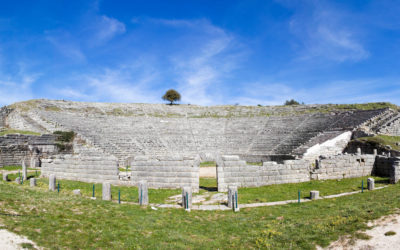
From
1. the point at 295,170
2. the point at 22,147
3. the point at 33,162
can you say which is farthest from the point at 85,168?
the point at 295,170

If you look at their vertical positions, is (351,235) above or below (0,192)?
below

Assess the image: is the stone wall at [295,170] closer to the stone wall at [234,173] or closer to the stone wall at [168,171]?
the stone wall at [234,173]

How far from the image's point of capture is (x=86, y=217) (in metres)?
9.21

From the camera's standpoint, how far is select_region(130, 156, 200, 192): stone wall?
15887 mm

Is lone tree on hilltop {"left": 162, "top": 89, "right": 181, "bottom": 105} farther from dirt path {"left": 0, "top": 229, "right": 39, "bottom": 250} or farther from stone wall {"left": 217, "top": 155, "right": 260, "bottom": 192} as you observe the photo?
dirt path {"left": 0, "top": 229, "right": 39, "bottom": 250}

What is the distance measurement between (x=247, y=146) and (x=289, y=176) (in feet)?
61.1

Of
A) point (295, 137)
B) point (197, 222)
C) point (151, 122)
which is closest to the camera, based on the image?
point (197, 222)

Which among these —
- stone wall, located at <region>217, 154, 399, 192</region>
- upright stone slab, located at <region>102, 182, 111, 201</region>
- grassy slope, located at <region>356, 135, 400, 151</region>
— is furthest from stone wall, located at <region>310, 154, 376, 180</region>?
upright stone slab, located at <region>102, 182, 111, 201</region>

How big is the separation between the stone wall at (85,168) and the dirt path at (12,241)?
11.2 metres

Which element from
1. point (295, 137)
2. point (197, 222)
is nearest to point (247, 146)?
point (295, 137)

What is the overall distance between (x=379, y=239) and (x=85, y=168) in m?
17.5

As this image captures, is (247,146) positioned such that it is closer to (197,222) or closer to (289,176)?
(289,176)

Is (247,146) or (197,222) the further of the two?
(247,146)

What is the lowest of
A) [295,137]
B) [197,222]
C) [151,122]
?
[197,222]
